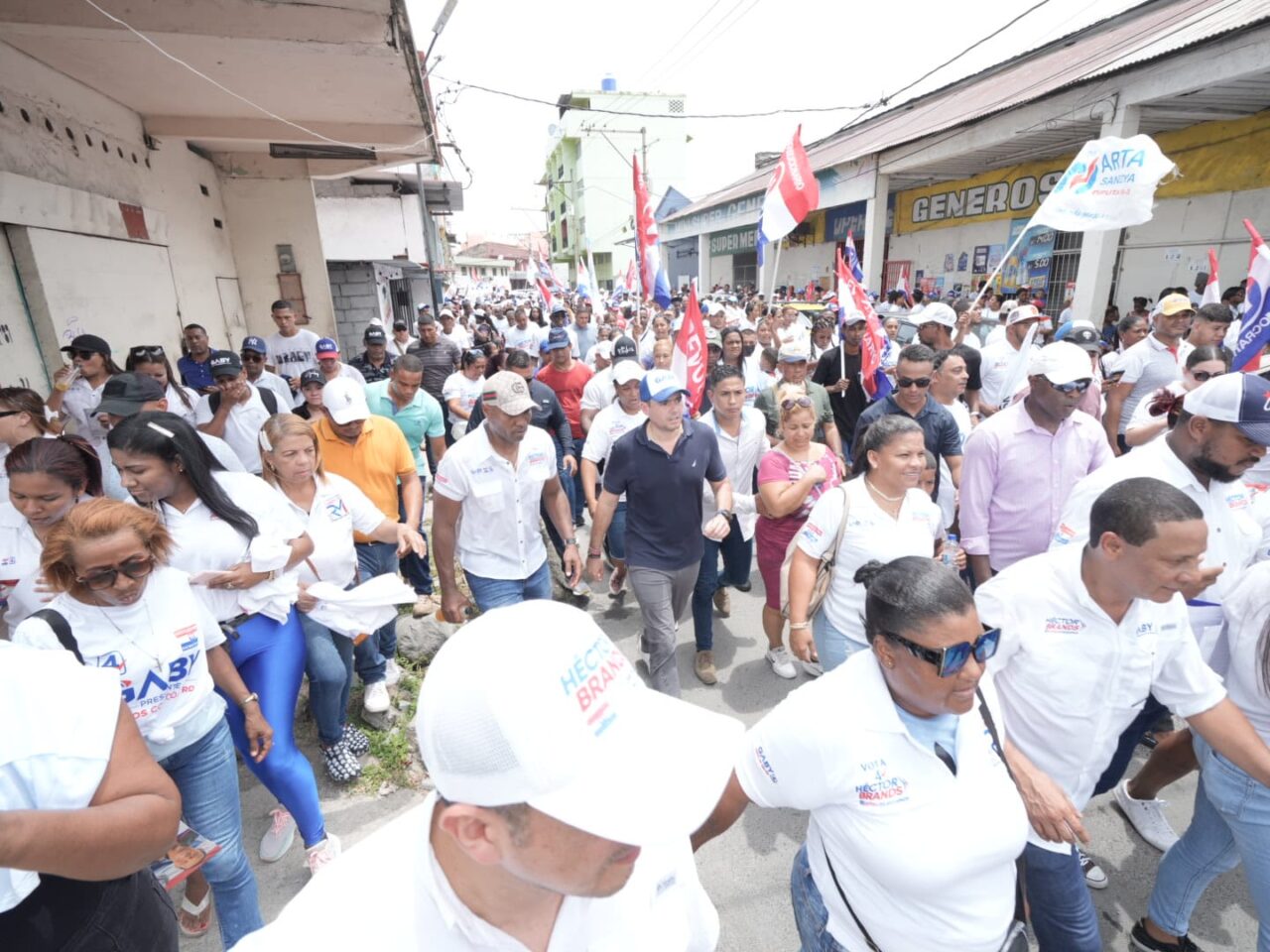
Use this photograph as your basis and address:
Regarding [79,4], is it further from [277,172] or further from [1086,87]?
[1086,87]

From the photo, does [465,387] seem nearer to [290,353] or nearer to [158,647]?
[290,353]

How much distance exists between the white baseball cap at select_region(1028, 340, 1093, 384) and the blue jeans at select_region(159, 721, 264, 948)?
4010mm

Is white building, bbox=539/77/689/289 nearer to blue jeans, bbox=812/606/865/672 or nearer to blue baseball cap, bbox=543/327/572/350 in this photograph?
blue baseball cap, bbox=543/327/572/350

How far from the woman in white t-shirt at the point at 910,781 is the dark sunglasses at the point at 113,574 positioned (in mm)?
1992

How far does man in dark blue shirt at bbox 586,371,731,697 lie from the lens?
144 inches

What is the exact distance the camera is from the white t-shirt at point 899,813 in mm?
1619

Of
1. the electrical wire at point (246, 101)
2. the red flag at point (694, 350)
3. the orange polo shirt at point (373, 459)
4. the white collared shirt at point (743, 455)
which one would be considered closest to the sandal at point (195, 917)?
the orange polo shirt at point (373, 459)

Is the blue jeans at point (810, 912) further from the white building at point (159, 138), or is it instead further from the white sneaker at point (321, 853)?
the white building at point (159, 138)

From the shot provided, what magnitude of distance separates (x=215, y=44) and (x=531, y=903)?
6.25 m

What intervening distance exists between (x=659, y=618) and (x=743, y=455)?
1518mm

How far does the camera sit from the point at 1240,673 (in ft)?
7.26

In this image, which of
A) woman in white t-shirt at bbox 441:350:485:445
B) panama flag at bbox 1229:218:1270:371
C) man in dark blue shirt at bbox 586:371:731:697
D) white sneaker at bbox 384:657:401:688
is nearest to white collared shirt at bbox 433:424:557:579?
man in dark blue shirt at bbox 586:371:731:697

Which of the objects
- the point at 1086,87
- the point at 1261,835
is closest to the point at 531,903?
the point at 1261,835

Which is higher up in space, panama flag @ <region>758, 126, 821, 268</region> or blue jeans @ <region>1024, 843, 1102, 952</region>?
panama flag @ <region>758, 126, 821, 268</region>
